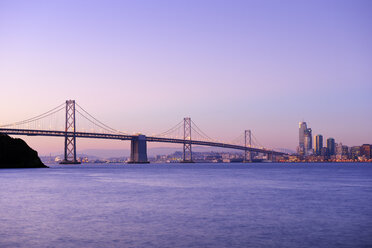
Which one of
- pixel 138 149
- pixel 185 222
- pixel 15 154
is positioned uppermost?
pixel 138 149

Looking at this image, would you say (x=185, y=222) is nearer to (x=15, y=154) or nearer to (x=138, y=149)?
(x=15, y=154)

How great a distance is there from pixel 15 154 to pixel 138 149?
128 feet

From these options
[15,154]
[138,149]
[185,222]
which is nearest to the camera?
[185,222]

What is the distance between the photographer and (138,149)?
107 meters

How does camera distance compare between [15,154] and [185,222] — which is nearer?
[185,222]

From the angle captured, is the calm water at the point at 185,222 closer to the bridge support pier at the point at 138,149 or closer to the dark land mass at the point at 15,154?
the dark land mass at the point at 15,154

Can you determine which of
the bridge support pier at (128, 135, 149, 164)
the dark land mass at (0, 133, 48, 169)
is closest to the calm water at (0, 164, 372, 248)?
the dark land mass at (0, 133, 48, 169)

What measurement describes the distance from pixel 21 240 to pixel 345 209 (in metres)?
13.4

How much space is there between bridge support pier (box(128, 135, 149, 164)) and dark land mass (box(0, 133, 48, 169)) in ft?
100

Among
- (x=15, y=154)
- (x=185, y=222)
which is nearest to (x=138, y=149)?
(x=15, y=154)

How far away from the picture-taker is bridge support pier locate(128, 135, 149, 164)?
105125 millimetres

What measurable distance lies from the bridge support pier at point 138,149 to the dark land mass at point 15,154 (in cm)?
3061

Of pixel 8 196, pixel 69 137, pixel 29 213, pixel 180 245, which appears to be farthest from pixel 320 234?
pixel 69 137

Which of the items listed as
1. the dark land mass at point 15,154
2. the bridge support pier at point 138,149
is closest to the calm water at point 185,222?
the dark land mass at point 15,154
